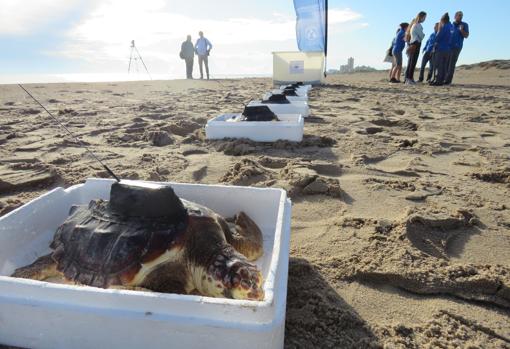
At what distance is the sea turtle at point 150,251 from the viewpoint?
154 cm

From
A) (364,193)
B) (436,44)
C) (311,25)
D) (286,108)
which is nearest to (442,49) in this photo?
(436,44)

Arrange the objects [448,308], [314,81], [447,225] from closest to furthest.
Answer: [448,308] → [447,225] → [314,81]

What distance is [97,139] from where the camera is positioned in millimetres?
5016

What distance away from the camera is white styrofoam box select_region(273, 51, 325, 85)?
1379 cm

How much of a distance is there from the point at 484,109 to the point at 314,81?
7.55 meters

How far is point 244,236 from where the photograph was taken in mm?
2064

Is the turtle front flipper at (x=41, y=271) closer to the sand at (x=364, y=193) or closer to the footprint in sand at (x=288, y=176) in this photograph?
the sand at (x=364, y=193)

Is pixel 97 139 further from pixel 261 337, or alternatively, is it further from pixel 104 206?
pixel 261 337

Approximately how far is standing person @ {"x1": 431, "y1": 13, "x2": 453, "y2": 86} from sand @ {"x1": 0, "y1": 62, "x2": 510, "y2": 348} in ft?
20.7

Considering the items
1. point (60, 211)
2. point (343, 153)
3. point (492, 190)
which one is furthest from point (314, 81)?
point (60, 211)

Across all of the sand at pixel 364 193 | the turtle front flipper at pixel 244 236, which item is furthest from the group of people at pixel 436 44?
the turtle front flipper at pixel 244 236

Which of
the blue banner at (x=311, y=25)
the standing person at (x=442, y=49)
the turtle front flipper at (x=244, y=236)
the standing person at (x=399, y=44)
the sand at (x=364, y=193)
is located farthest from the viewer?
the blue banner at (x=311, y=25)

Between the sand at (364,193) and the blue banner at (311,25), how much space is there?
31.8ft

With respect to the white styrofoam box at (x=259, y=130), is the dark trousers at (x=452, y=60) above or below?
above
